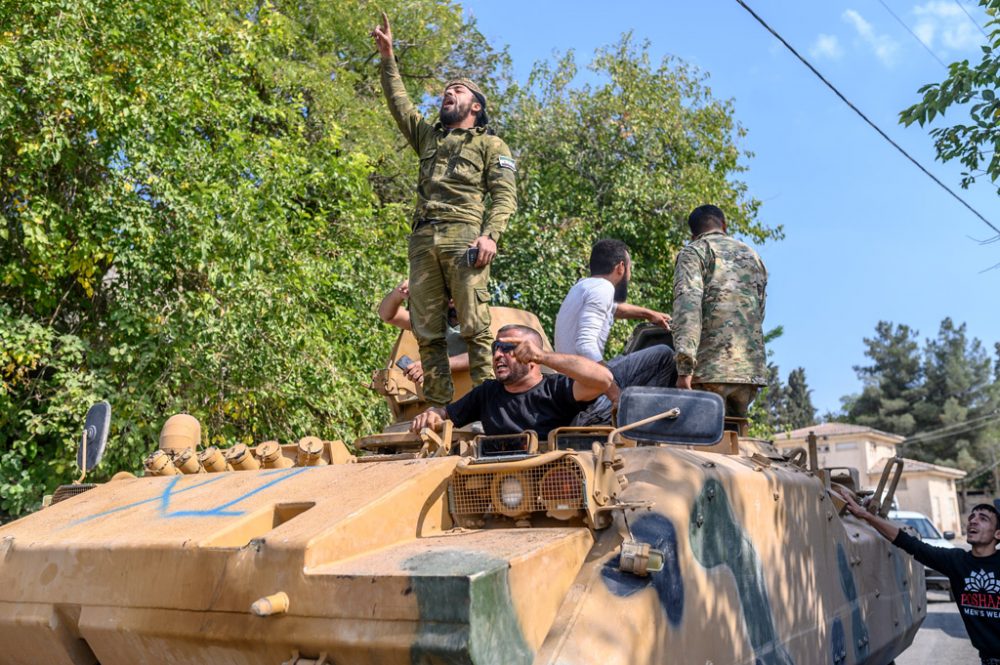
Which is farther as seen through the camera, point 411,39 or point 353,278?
point 411,39

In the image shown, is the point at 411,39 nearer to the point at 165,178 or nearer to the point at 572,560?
the point at 165,178

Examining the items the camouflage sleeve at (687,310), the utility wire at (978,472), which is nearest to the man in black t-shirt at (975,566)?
the camouflage sleeve at (687,310)

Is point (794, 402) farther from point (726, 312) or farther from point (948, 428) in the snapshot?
point (726, 312)

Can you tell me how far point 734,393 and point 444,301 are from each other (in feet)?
5.60

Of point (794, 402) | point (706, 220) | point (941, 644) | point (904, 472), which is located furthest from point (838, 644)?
point (794, 402)

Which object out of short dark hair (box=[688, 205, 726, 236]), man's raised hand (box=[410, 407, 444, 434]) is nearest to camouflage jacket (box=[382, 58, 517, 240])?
short dark hair (box=[688, 205, 726, 236])

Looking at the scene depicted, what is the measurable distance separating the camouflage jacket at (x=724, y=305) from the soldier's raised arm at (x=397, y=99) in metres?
1.84

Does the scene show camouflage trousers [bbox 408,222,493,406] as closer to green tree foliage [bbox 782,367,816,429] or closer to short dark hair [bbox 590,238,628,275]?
short dark hair [bbox 590,238,628,275]

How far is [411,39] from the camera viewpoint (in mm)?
24969

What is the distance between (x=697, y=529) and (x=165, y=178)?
10.3 meters

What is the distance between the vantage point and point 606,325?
5961 millimetres

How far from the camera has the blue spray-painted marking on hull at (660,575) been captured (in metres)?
3.51

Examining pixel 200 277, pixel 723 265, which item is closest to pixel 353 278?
pixel 200 277

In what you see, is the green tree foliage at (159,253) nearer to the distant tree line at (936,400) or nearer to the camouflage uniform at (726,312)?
the camouflage uniform at (726,312)
